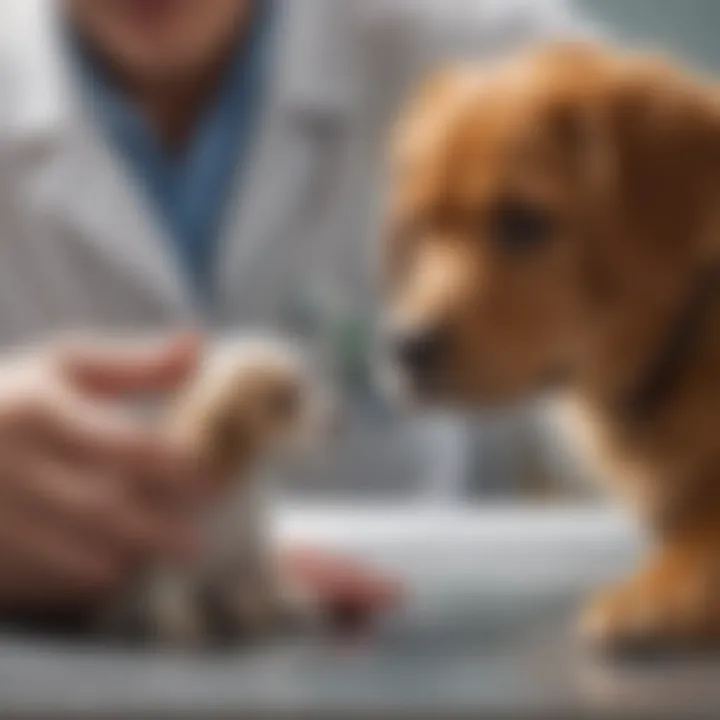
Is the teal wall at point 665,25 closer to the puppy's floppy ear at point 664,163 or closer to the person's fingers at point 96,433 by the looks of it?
the puppy's floppy ear at point 664,163

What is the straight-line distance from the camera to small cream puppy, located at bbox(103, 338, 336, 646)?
18.0 inches

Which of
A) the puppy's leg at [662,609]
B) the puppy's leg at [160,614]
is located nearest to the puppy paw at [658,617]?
the puppy's leg at [662,609]

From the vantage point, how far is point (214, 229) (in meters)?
0.52

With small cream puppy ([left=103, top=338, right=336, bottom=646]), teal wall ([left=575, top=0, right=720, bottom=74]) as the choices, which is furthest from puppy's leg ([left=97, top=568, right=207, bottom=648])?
teal wall ([left=575, top=0, right=720, bottom=74])

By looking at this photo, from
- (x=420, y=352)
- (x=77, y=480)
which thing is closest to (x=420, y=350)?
(x=420, y=352)

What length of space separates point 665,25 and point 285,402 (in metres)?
0.17

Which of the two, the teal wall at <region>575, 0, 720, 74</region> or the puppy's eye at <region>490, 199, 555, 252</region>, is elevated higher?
the teal wall at <region>575, 0, 720, 74</region>

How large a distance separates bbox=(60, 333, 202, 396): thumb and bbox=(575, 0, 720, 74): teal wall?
0.52 feet

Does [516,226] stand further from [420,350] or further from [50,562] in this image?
[50,562]

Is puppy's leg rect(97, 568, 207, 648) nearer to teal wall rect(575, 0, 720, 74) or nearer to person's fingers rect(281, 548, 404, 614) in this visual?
person's fingers rect(281, 548, 404, 614)

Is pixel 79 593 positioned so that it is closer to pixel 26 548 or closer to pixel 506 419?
pixel 26 548

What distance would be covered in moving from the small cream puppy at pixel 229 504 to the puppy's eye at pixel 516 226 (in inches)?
2.6

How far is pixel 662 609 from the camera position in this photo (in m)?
0.45

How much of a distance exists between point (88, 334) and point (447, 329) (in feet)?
0.38
